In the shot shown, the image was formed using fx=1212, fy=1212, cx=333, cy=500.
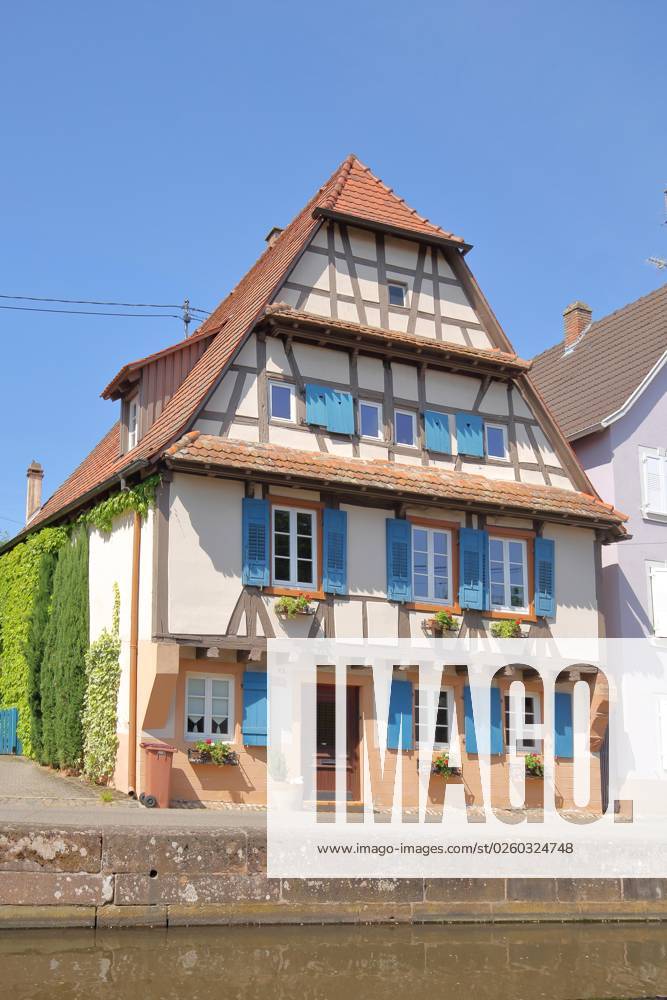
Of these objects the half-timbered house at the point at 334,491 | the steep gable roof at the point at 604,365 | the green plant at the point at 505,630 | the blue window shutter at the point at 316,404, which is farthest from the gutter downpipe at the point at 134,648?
the steep gable roof at the point at 604,365

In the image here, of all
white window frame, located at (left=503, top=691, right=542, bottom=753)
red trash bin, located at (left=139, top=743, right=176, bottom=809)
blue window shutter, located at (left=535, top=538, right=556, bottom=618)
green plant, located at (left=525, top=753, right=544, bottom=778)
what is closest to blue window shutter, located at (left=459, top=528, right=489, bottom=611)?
blue window shutter, located at (left=535, top=538, right=556, bottom=618)

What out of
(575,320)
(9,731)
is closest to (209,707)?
(9,731)

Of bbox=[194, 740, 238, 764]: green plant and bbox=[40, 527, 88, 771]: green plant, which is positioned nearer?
bbox=[194, 740, 238, 764]: green plant

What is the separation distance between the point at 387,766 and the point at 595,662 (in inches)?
173

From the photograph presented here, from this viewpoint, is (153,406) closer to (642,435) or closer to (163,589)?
(163,589)

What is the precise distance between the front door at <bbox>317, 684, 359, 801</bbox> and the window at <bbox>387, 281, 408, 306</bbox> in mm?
6817

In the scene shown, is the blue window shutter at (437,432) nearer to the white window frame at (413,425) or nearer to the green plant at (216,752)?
the white window frame at (413,425)

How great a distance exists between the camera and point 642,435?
25188mm

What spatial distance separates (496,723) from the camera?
66.4ft

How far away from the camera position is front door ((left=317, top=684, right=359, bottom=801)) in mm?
18969

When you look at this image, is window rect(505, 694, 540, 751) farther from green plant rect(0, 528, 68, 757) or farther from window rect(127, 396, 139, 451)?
green plant rect(0, 528, 68, 757)

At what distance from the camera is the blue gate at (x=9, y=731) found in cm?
2323

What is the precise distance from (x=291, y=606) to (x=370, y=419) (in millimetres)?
3962

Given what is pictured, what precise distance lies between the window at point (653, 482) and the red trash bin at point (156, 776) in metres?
12.0
